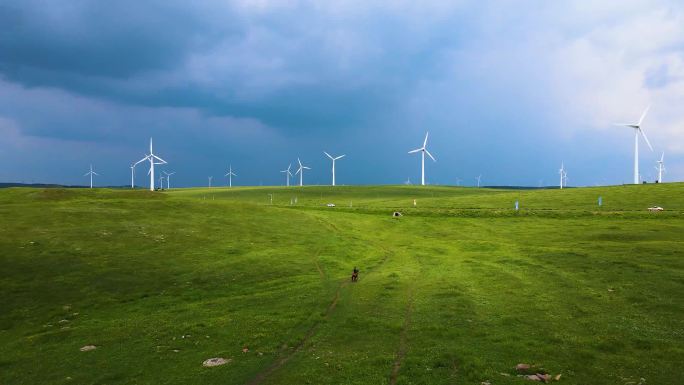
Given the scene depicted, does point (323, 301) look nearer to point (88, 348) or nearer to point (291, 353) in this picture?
point (291, 353)

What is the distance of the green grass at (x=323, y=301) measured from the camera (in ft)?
68.2

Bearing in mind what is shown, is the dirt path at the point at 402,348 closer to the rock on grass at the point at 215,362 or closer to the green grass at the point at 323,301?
the green grass at the point at 323,301

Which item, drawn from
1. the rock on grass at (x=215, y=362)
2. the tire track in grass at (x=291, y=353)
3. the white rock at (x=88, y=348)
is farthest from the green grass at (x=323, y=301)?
the white rock at (x=88, y=348)

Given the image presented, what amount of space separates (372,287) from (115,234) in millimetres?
34869

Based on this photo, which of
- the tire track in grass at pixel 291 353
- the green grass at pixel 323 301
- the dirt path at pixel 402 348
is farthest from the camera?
the green grass at pixel 323 301

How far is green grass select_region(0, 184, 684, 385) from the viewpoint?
20797mm

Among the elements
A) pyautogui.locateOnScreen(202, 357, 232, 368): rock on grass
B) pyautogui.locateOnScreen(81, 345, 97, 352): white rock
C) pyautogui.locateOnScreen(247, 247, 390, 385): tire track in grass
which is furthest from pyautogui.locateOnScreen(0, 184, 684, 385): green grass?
pyautogui.locateOnScreen(81, 345, 97, 352): white rock

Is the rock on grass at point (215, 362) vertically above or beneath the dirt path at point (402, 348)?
beneath

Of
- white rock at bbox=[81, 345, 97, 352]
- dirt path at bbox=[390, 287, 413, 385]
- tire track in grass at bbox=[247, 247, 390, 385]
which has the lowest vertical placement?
white rock at bbox=[81, 345, 97, 352]

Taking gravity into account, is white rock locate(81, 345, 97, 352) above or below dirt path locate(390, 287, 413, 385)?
below

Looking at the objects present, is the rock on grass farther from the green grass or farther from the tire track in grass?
the tire track in grass

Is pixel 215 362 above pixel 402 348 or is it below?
below

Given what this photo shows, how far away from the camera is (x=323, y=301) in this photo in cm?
3312

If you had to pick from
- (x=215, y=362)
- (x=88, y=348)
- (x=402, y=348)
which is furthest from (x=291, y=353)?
(x=88, y=348)
